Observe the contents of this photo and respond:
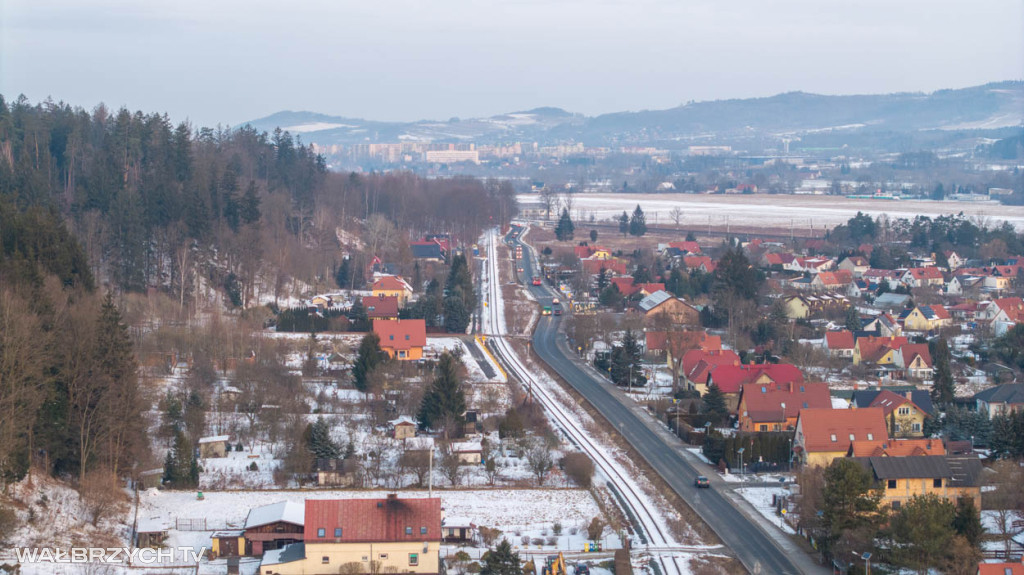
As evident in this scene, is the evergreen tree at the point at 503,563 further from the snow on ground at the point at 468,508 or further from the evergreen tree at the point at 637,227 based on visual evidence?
the evergreen tree at the point at 637,227

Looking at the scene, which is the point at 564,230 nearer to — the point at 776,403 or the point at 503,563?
the point at 776,403

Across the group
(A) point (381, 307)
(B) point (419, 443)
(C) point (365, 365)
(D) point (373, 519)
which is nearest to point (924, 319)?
(A) point (381, 307)

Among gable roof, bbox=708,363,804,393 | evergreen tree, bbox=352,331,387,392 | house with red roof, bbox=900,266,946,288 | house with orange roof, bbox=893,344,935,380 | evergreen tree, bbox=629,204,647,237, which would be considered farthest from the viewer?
evergreen tree, bbox=629,204,647,237

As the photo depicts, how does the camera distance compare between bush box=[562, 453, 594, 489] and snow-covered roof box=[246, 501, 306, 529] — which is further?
bush box=[562, 453, 594, 489]

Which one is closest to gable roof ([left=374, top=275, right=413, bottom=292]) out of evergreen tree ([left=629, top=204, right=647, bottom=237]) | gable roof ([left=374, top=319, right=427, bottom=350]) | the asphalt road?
the asphalt road

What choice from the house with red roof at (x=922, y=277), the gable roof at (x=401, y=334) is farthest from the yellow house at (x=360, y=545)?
the house with red roof at (x=922, y=277)

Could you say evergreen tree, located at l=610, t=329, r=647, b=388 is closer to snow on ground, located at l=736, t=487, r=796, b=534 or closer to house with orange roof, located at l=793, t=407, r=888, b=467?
house with orange roof, located at l=793, t=407, r=888, b=467

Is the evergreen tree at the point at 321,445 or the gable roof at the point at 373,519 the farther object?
the evergreen tree at the point at 321,445
